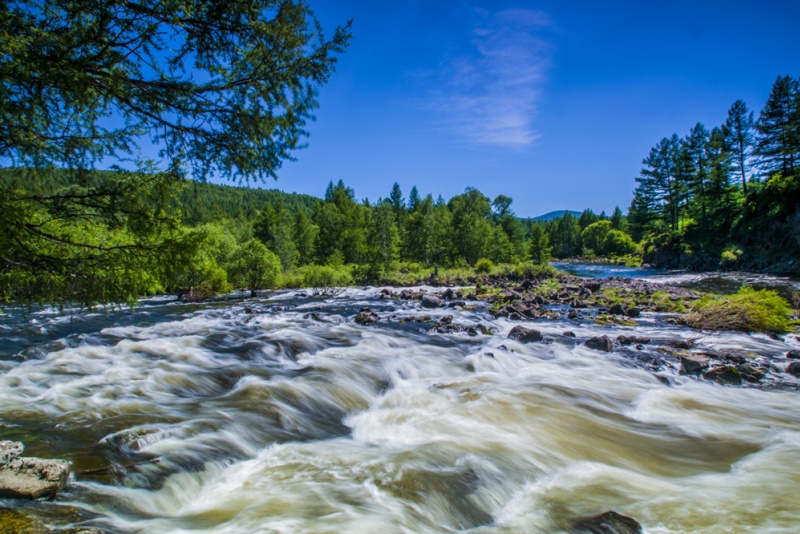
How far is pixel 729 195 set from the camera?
173 feet

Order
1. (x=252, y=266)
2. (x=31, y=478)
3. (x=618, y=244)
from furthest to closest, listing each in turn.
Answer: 1. (x=618, y=244)
2. (x=252, y=266)
3. (x=31, y=478)

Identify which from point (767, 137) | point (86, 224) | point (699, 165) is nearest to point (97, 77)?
point (86, 224)

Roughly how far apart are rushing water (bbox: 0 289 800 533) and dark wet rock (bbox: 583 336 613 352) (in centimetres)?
49

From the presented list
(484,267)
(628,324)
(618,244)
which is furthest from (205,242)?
(618,244)

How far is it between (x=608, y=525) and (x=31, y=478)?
572 centimetres

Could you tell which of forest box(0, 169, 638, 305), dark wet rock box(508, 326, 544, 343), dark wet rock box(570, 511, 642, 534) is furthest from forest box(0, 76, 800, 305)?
dark wet rock box(508, 326, 544, 343)

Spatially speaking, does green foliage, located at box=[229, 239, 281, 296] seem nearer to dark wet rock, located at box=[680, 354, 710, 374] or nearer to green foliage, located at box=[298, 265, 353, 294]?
green foliage, located at box=[298, 265, 353, 294]

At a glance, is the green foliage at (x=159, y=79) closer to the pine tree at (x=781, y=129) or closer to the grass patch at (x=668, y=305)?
the grass patch at (x=668, y=305)

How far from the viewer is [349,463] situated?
526cm

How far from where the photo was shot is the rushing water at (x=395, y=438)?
413cm

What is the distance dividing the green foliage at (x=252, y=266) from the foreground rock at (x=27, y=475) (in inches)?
1240

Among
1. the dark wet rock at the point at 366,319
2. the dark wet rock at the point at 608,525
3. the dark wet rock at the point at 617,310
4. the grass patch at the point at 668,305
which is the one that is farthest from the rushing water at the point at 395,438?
the grass patch at the point at 668,305

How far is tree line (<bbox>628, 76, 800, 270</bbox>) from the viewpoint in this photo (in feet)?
126

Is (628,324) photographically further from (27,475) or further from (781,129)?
(781,129)
